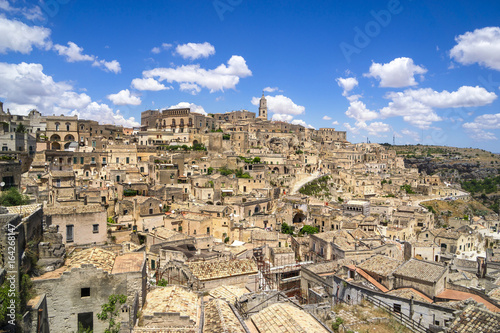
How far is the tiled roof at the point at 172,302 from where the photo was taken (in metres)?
10.9

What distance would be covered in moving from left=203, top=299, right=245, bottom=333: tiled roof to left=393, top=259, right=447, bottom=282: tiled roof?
10128 millimetres

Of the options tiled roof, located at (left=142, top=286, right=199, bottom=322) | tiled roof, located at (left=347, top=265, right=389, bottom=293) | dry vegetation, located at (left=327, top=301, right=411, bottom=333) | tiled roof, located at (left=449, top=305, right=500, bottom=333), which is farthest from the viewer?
tiled roof, located at (left=347, top=265, right=389, bottom=293)

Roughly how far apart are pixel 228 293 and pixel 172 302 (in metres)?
3.79

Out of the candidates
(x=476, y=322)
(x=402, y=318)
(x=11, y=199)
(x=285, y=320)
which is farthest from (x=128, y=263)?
(x=476, y=322)

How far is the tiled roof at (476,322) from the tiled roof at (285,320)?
3.74m

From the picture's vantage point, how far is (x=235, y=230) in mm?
28594

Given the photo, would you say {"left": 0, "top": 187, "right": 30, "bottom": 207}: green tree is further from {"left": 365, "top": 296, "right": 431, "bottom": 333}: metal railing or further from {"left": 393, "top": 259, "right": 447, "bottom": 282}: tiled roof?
{"left": 393, "top": 259, "right": 447, "bottom": 282}: tiled roof

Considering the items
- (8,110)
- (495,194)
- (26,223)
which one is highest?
(8,110)

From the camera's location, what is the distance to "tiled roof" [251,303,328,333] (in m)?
10.4

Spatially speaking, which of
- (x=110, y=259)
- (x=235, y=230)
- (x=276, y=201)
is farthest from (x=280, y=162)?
(x=110, y=259)

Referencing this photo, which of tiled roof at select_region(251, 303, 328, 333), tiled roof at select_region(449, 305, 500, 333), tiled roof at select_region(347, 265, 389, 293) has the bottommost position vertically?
tiled roof at select_region(347, 265, 389, 293)

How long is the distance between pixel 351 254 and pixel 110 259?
1704 centimetres

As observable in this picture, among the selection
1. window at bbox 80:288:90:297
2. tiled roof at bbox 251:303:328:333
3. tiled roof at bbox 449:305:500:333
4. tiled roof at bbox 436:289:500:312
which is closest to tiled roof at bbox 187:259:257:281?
tiled roof at bbox 251:303:328:333

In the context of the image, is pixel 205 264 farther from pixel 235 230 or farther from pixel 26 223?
pixel 235 230
